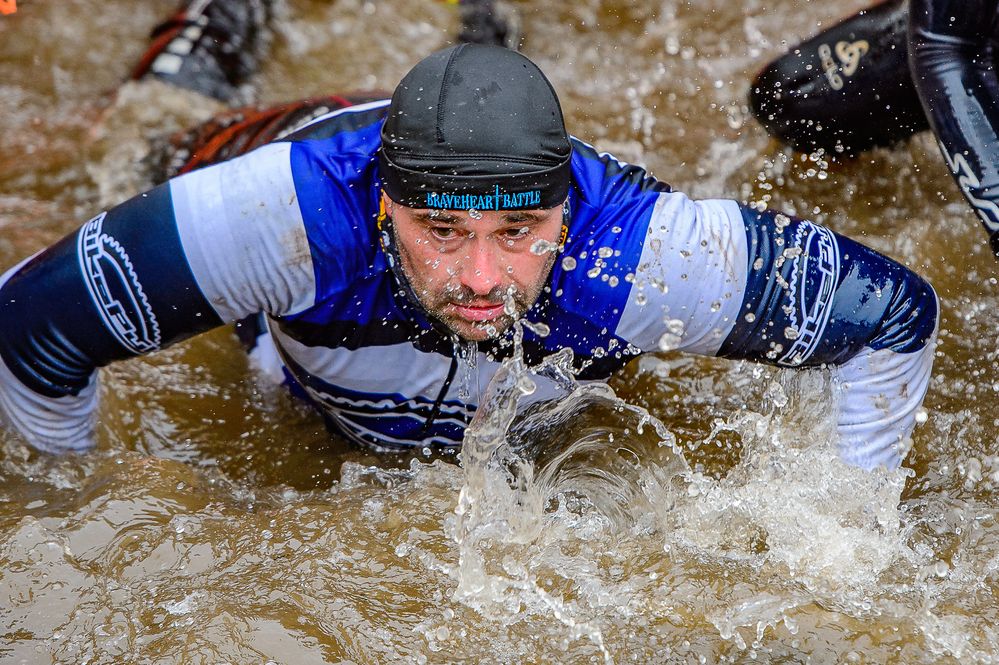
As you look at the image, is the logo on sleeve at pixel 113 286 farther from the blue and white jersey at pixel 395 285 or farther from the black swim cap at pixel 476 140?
the black swim cap at pixel 476 140

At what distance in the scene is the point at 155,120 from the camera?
4.47 meters

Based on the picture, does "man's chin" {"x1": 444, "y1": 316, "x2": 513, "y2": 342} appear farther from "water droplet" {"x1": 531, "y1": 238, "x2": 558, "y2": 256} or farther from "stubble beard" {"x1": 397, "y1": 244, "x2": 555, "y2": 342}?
"water droplet" {"x1": 531, "y1": 238, "x2": 558, "y2": 256}

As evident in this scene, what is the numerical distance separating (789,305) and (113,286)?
1.58 meters

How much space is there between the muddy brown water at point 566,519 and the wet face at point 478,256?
0.40 m

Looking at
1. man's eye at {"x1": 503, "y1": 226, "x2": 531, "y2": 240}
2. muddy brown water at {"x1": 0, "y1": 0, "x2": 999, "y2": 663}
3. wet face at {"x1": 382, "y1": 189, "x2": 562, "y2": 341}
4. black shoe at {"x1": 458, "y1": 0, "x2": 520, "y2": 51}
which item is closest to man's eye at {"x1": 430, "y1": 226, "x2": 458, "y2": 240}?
wet face at {"x1": 382, "y1": 189, "x2": 562, "y2": 341}

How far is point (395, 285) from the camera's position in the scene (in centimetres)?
275

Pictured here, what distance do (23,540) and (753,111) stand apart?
9.37ft

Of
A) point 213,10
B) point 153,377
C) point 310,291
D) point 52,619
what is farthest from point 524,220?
point 213,10

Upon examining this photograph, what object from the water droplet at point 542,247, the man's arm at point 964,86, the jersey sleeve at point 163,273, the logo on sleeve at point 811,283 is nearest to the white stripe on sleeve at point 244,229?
the jersey sleeve at point 163,273

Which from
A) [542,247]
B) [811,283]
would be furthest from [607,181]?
[811,283]

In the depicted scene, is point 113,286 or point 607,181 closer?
point 113,286

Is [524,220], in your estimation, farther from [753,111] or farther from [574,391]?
[753,111]

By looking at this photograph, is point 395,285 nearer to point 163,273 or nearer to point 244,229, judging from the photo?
point 244,229

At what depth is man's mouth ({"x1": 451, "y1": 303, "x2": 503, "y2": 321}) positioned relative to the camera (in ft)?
8.51
